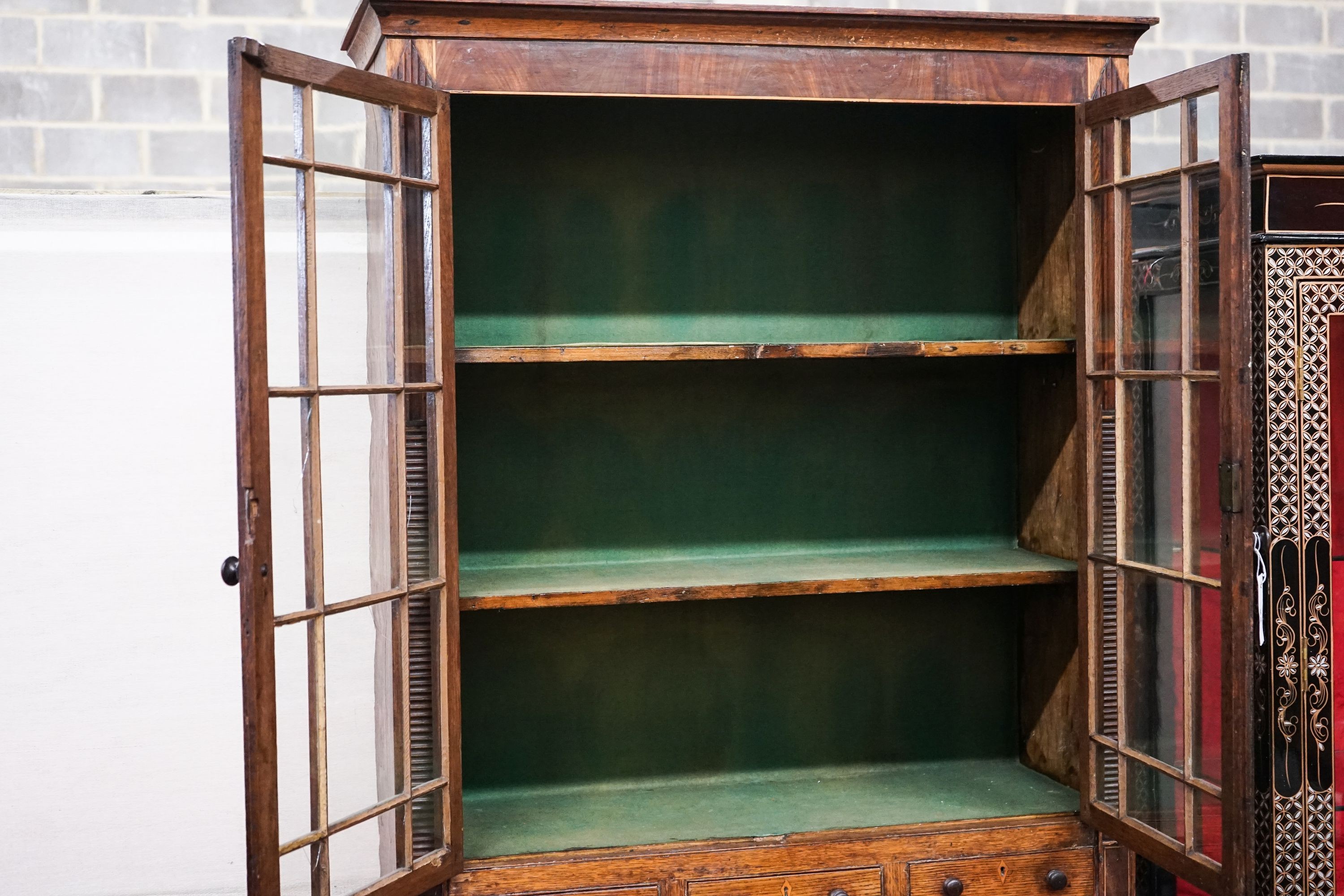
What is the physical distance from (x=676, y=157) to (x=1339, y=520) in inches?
68.1

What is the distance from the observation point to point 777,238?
2.99 m

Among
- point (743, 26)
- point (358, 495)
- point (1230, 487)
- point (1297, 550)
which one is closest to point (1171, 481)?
point (1230, 487)

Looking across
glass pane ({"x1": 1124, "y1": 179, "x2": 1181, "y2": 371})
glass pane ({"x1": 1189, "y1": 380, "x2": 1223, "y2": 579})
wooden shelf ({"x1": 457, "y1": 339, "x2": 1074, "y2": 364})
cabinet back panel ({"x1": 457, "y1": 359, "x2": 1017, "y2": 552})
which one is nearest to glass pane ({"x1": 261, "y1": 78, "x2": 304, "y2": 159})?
cabinet back panel ({"x1": 457, "y1": 359, "x2": 1017, "y2": 552})

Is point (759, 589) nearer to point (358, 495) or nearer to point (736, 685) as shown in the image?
point (736, 685)

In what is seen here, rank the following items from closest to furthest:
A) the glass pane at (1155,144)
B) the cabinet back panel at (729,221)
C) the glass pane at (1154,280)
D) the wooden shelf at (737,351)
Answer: the glass pane at (1154,280) → the wooden shelf at (737,351) → the cabinet back panel at (729,221) → the glass pane at (1155,144)

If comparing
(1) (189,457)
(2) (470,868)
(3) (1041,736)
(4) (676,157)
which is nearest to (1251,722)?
(3) (1041,736)

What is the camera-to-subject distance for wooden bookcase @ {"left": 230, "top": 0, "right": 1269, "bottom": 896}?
2277 mm

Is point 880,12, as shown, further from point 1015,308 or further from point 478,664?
point 478,664

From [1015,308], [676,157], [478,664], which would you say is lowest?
[478,664]

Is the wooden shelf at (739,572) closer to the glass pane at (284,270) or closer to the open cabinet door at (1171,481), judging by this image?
the open cabinet door at (1171,481)

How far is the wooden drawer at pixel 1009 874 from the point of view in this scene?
8.46 feet

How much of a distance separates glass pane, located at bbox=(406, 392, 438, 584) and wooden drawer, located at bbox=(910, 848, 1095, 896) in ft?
3.96

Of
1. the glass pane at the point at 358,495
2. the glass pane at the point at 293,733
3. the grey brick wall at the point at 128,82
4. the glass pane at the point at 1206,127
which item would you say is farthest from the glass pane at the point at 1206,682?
the grey brick wall at the point at 128,82

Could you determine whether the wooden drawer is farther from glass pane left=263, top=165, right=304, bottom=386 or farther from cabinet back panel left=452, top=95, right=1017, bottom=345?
glass pane left=263, top=165, right=304, bottom=386
